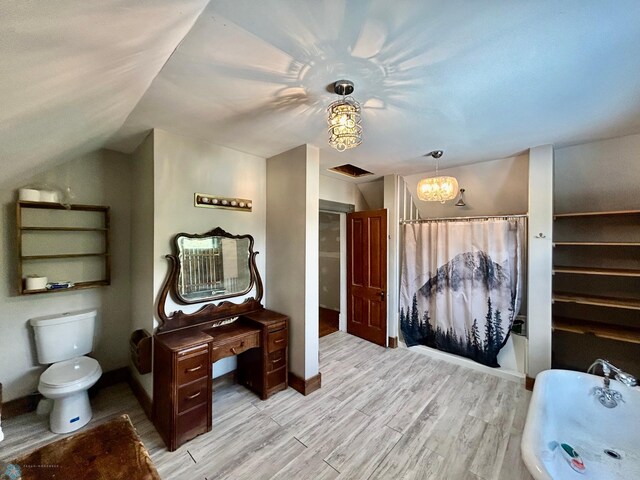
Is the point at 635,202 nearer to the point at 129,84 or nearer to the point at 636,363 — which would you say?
the point at 636,363

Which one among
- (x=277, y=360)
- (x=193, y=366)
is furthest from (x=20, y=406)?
(x=277, y=360)

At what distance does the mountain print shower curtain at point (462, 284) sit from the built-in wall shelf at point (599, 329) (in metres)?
0.41

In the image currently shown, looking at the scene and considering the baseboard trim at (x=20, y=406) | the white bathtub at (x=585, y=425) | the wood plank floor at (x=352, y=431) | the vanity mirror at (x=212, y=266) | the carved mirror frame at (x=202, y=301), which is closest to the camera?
the white bathtub at (x=585, y=425)

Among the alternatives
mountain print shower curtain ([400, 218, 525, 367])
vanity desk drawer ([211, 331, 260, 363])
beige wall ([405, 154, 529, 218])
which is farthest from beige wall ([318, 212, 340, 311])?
vanity desk drawer ([211, 331, 260, 363])

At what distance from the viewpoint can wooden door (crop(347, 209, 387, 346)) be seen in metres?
3.77

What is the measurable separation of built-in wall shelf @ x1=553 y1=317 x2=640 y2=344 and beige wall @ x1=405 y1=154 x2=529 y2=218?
1.41m

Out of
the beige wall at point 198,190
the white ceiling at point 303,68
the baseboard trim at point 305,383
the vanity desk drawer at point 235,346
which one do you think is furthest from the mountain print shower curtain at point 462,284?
the vanity desk drawer at point 235,346

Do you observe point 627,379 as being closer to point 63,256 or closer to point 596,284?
point 596,284

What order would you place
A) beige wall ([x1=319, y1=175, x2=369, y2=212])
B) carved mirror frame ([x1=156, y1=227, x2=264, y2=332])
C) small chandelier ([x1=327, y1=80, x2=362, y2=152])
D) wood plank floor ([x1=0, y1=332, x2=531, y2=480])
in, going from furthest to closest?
beige wall ([x1=319, y1=175, x2=369, y2=212]), carved mirror frame ([x1=156, y1=227, x2=264, y2=332]), wood plank floor ([x1=0, y1=332, x2=531, y2=480]), small chandelier ([x1=327, y1=80, x2=362, y2=152])

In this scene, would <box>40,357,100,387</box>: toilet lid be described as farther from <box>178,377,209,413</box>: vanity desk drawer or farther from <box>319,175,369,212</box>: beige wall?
<box>319,175,369,212</box>: beige wall

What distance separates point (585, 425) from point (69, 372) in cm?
415

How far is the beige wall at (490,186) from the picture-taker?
2990 mm

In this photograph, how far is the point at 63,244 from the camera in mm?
2412

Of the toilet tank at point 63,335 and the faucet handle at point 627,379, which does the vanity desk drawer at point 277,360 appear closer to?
the toilet tank at point 63,335
